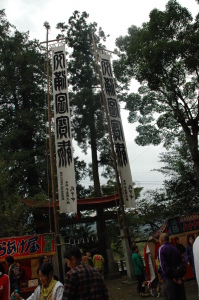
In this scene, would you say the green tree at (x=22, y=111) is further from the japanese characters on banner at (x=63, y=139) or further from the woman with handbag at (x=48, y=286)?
the woman with handbag at (x=48, y=286)

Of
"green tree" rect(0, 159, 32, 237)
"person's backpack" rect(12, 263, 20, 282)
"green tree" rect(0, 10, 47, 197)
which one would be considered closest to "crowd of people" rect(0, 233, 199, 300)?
"person's backpack" rect(12, 263, 20, 282)

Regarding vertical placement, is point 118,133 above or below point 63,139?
above

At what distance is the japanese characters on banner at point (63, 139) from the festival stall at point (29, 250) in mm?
1574

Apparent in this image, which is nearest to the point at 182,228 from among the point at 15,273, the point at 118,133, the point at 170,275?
the point at 118,133

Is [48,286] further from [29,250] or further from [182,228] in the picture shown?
A: [182,228]

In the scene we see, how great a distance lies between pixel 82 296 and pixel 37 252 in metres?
7.71

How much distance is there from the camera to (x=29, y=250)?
941 centimetres

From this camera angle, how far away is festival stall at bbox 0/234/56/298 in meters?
9.09

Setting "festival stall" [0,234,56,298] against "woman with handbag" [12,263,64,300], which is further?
"festival stall" [0,234,56,298]

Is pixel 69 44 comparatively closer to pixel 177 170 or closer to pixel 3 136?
pixel 3 136

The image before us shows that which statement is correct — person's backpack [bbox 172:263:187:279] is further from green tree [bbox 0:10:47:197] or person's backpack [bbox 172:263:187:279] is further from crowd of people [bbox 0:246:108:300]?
green tree [bbox 0:10:47:197]

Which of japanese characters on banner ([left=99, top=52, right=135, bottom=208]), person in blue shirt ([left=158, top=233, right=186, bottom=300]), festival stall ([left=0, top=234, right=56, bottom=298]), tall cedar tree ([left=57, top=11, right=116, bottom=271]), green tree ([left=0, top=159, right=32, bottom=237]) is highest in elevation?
tall cedar tree ([left=57, top=11, right=116, bottom=271])

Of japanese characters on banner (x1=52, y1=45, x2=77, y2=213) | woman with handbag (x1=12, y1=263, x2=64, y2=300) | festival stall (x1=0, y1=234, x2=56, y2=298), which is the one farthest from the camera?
japanese characters on banner (x1=52, y1=45, x2=77, y2=213)

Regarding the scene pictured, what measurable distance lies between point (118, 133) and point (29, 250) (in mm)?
5848
